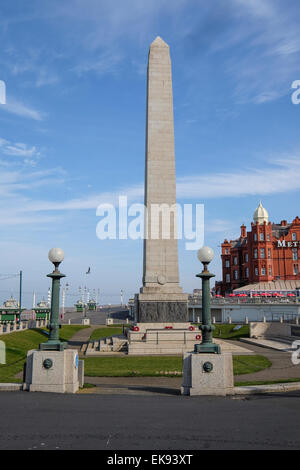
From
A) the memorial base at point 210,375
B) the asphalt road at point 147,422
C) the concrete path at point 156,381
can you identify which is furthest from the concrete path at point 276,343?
the asphalt road at point 147,422

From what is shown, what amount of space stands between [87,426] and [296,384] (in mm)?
7123

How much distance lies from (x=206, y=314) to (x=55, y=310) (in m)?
4.23

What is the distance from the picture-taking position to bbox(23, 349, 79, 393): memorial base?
10.5 meters

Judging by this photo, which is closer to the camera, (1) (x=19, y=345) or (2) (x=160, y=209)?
(1) (x=19, y=345)

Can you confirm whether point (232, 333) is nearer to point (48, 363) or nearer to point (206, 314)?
point (206, 314)

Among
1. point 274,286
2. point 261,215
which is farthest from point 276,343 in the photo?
point 261,215

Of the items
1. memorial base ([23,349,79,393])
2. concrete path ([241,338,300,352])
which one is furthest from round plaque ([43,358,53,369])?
concrete path ([241,338,300,352])

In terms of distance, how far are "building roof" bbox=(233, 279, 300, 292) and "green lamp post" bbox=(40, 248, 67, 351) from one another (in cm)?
7320

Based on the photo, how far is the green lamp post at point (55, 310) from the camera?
1086 cm

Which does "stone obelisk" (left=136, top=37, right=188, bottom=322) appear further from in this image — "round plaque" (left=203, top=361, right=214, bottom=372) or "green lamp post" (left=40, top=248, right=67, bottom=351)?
"round plaque" (left=203, top=361, right=214, bottom=372)

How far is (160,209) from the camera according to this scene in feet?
104

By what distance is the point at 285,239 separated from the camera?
8644 cm

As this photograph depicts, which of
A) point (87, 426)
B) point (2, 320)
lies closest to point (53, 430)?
point (87, 426)

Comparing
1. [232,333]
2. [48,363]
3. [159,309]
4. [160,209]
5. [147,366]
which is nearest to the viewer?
[48,363]
